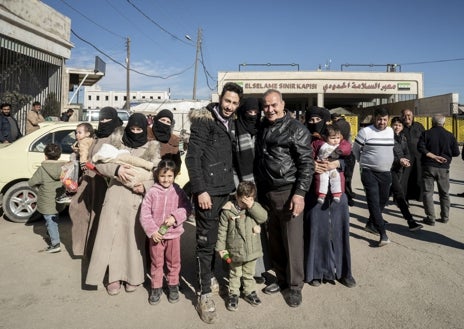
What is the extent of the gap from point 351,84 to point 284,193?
27.3m

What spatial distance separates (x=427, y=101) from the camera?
26938mm

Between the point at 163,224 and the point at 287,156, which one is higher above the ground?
the point at 287,156

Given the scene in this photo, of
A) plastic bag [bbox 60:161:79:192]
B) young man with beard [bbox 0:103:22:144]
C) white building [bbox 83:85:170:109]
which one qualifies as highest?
white building [bbox 83:85:170:109]

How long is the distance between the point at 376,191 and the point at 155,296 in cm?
314

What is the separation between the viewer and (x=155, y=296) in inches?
119

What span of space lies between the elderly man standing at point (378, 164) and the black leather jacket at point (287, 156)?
6.13ft

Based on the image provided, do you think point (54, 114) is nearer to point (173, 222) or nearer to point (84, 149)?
point (84, 149)

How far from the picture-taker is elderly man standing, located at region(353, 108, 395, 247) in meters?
4.38

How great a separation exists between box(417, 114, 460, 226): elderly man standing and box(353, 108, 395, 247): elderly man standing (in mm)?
1553

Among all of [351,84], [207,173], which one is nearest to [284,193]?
[207,173]

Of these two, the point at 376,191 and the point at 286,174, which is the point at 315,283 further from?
the point at 376,191

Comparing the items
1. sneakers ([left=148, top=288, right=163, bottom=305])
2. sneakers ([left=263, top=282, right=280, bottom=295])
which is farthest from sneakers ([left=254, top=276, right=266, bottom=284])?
sneakers ([left=148, top=288, right=163, bottom=305])

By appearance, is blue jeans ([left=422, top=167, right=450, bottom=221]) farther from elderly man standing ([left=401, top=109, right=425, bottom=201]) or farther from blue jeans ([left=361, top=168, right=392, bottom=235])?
blue jeans ([left=361, top=168, right=392, bottom=235])

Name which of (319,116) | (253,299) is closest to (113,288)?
(253,299)
